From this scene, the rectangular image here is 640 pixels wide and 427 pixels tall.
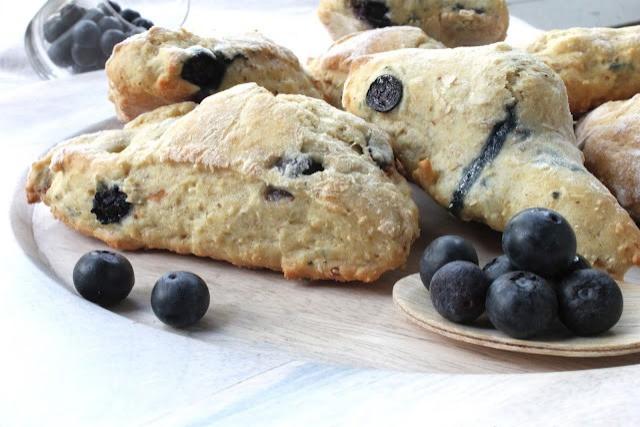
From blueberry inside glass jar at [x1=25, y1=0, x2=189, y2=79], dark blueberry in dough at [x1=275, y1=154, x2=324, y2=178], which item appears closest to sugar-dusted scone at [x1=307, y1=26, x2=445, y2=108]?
dark blueberry in dough at [x1=275, y1=154, x2=324, y2=178]

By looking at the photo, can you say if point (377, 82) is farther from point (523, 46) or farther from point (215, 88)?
point (523, 46)

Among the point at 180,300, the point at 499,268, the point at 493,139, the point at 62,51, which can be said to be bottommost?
the point at 62,51

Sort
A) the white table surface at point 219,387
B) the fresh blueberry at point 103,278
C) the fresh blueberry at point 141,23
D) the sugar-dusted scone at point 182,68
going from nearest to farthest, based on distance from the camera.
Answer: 1. the white table surface at point 219,387
2. the fresh blueberry at point 103,278
3. the sugar-dusted scone at point 182,68
4. the fresh blueberry at point 141,23

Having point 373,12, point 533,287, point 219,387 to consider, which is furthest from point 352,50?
point 219,387

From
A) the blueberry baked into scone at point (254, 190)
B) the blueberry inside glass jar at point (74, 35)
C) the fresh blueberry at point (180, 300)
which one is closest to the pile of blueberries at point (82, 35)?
the blueberry inside glass jar at point (74, 35)

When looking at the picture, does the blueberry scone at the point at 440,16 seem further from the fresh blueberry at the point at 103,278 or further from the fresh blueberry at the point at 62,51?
the fresh blueberry at the point at 103,278

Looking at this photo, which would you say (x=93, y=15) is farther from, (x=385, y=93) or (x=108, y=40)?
(x=385, y=93)

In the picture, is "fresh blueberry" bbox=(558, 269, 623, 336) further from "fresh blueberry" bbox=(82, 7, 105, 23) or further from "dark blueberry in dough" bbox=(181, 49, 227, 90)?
"fresh blueberry" bbox=(82, 7, 105, 23)
